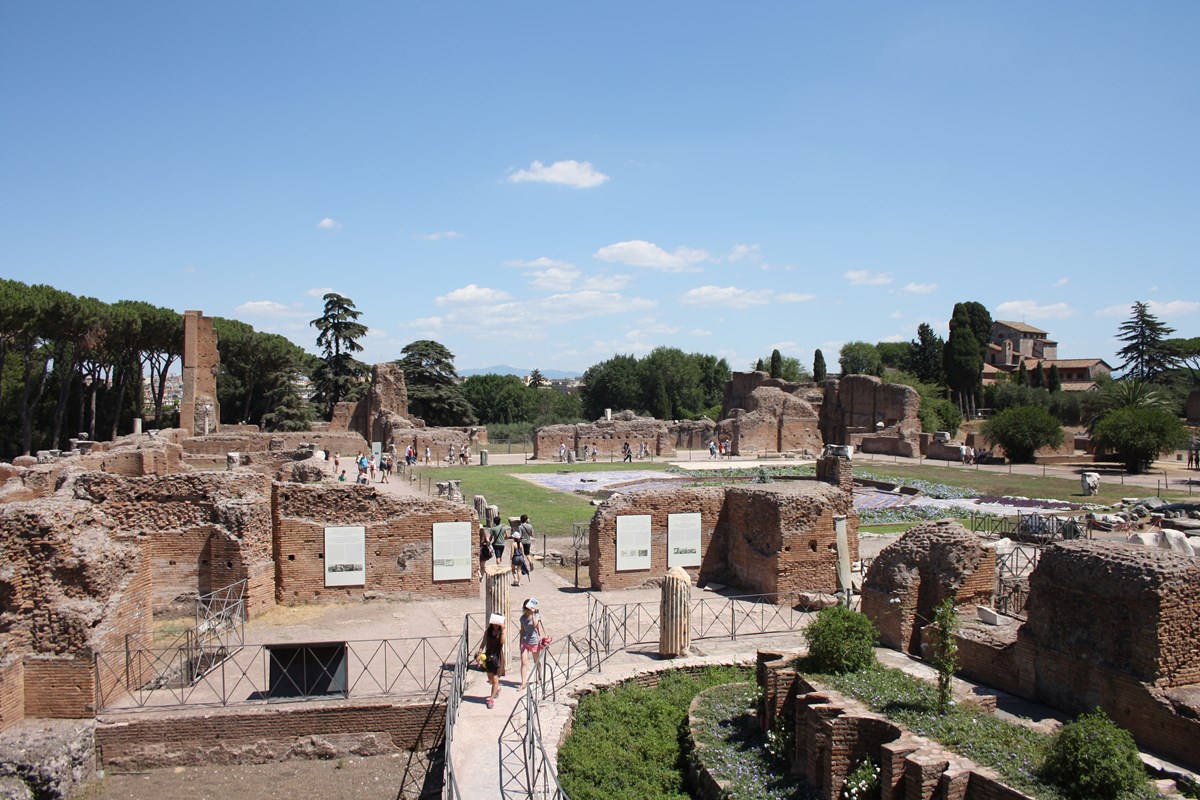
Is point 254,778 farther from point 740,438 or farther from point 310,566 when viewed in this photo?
point 740,438

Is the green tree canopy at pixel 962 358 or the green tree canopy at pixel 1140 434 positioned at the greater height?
the green tree canopy at pixel 962 358

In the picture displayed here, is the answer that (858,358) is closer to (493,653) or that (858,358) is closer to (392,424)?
(392,424)

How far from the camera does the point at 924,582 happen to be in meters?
14.3

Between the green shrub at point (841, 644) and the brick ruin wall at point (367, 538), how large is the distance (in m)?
8.61

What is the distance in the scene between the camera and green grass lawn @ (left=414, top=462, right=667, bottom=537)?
27.7 metres

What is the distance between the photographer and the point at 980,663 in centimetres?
1277

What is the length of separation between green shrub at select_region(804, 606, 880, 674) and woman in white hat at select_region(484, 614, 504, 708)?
4200 mm

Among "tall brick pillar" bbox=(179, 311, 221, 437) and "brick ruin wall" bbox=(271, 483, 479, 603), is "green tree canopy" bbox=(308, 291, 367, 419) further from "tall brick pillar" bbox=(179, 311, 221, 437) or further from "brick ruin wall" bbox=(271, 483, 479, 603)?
"brick ruin wall" bbox=(271, 483, 479, 603)

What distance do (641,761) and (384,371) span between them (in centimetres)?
4701

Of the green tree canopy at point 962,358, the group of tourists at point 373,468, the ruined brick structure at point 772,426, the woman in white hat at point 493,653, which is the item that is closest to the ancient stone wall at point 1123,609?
the woman in white hat at point 493,653

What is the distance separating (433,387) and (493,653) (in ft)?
209

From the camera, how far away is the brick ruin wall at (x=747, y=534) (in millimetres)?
17734

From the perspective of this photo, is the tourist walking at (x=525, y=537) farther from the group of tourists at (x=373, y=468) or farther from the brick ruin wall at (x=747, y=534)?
the group of tourists at (x=373, y=468)

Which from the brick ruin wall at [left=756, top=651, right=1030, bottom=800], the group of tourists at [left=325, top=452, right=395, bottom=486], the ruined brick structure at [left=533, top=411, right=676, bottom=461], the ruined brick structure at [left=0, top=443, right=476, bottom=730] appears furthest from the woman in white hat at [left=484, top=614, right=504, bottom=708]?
the ruined brick structure at [left=533, top=411, right=676, bottom=461]
